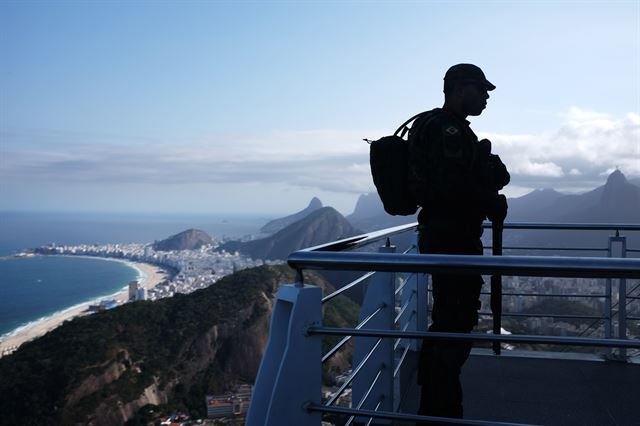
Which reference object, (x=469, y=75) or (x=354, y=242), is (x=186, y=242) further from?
(x=354, y=242)

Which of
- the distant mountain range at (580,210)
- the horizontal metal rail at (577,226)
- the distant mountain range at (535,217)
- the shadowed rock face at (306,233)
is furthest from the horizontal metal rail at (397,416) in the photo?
the shadowed rock face at (306,233)

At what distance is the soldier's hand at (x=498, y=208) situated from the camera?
2.23 metres

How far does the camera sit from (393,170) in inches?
Result: 91.7

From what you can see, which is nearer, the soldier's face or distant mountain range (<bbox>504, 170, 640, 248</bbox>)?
the soldier's face

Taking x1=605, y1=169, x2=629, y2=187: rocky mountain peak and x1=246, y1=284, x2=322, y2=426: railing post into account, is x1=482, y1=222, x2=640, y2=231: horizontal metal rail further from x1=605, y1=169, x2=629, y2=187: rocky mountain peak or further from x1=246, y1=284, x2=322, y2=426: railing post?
x1=605, y1=169, x2=629, y2=187: rocky mountain peak

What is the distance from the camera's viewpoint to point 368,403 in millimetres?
2619

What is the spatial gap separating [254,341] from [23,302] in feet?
149

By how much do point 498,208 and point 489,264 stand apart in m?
0.99

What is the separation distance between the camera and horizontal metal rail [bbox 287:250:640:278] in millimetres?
1262

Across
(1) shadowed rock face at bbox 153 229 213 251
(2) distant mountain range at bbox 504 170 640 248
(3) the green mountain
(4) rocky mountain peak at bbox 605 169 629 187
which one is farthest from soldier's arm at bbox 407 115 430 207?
(1) shadowed rock face at bbox 153 229 213 251

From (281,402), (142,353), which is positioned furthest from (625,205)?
(281,402)

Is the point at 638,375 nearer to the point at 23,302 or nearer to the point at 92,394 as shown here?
the point at 92,394

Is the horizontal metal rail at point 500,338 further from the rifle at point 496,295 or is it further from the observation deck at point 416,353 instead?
the rifle at point 496,295

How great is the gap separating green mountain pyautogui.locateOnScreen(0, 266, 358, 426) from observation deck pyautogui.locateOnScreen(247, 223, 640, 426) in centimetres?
Answer: 2060
